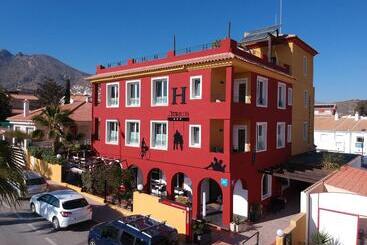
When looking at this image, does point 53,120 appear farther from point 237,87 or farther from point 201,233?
point 201,233

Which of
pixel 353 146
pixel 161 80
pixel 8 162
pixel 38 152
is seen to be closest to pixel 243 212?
pixel 161 80

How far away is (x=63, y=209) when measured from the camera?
17484 mm

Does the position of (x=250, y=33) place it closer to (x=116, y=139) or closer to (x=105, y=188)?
(x=116, y=139)

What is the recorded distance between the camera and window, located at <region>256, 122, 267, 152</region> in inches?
883

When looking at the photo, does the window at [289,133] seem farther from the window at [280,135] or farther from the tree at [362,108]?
the tree at [362,108]

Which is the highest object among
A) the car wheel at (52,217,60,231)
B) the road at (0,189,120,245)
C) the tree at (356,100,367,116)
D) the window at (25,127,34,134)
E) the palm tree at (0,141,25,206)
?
the tree at (356,100,367,116)

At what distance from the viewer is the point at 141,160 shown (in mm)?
25031

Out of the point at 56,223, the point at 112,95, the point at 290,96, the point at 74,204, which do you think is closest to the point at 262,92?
the point at 290,96

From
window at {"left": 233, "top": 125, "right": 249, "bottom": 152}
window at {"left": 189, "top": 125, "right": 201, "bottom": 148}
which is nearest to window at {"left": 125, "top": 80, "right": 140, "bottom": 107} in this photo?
→ window at {"left": 189, "top": 125, "right": 201, "bottom": 148}

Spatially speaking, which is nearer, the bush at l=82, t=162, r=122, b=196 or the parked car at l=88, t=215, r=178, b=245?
the parked car at l=88, t=215, r=178, b=245

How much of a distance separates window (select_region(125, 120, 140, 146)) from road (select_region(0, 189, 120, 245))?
6146 mm

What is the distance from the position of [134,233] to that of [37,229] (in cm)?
787

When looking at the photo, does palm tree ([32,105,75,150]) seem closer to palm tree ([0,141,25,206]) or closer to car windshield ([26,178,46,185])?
car windshield ([26,178,46,185])

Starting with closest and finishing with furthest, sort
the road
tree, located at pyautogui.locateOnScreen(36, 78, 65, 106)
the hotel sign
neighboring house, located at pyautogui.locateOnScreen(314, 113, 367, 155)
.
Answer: the road → the hotel sign → neighboring house, located at pyautogui.locateOnScreen(314, 113, 367, 155) → tree, located at pyautogui.locateOnScreen(36, 78, 65, 106)
